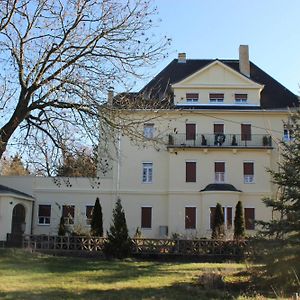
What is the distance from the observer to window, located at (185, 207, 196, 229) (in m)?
41.2

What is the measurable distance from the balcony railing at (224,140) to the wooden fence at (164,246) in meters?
16.2

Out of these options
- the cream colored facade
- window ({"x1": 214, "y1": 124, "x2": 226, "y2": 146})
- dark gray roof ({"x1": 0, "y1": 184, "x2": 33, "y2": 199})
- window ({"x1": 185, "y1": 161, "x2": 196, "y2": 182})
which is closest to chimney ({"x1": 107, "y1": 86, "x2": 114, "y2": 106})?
dark gray roof ({"x1": 0, "y1": 184, "x2": 33, "y2": 199})

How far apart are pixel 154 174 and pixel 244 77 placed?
11.2 metres

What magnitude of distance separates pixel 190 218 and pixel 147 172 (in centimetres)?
526

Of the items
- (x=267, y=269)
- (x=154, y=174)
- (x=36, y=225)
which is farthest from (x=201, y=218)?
(x=267, y=269)

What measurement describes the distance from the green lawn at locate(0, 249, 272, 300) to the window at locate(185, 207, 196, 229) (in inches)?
771

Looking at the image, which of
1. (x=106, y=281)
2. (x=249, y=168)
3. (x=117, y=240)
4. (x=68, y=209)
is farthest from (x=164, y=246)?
(x=249, y=168)

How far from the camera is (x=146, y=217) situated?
4212 cm

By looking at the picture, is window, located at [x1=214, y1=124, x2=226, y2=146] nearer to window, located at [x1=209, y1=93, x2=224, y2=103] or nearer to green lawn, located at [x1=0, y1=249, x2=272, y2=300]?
window, located at [x1=209, y1=93, x2=224, y2=103]

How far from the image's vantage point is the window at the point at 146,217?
42.0 metres

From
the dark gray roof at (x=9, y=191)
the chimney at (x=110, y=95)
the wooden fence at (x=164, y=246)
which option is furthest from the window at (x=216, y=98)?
the chimney at (x=110, y=95)

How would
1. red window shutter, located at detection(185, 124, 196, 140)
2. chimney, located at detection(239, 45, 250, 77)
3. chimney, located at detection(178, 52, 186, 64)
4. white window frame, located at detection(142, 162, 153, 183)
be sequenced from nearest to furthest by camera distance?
1. white window frame, located at detection(142, 162, 153, 183)
2. red window shutter, located at detection(185, 124, 196, 140)
3. chimney, located at detection(239, 45, 250, 77)
4. chimney, located at detection(178, 52, 186, 64)

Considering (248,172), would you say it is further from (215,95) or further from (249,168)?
(215,95)

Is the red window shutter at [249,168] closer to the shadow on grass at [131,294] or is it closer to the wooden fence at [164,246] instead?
the wooden fence at [164,246]
